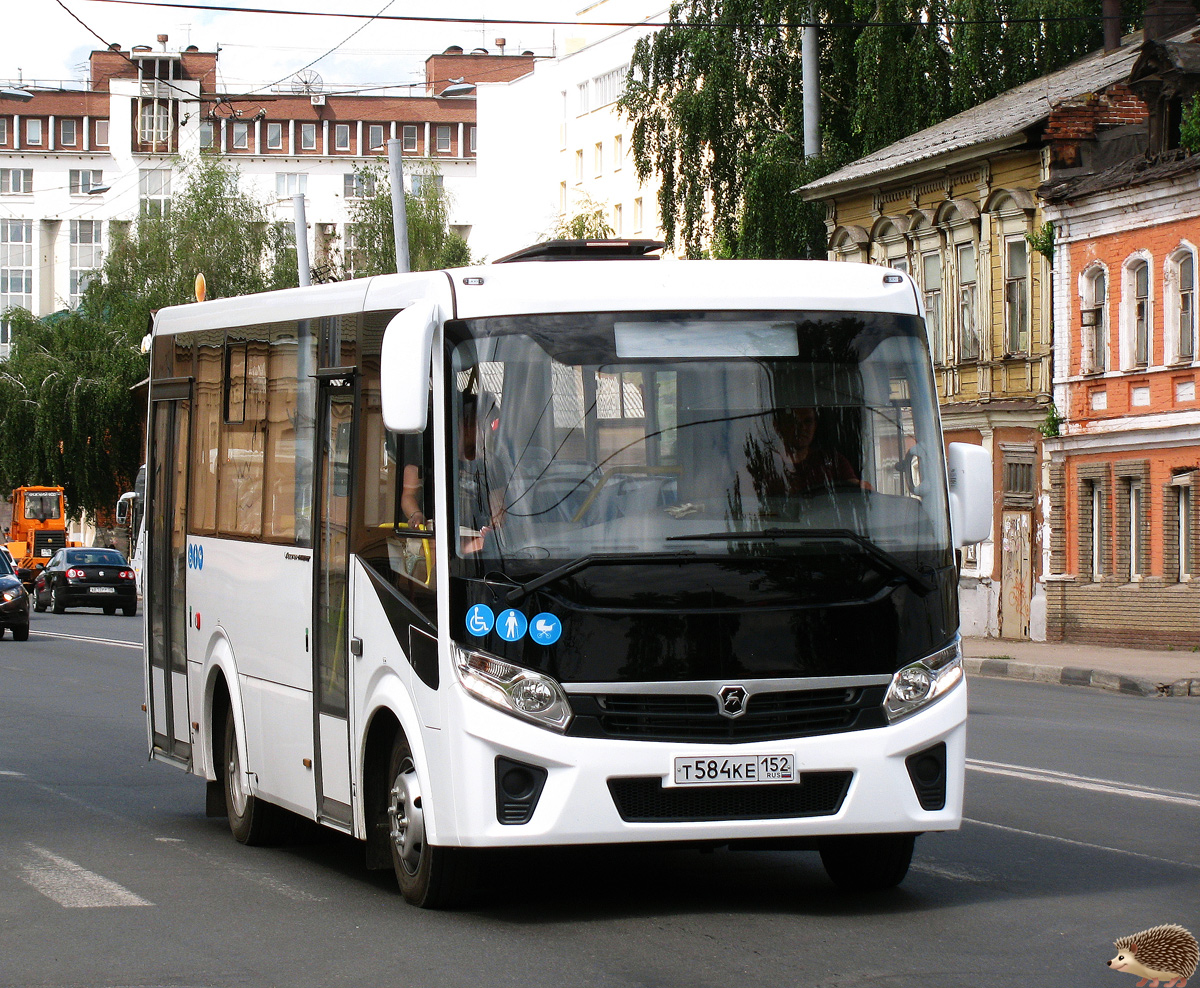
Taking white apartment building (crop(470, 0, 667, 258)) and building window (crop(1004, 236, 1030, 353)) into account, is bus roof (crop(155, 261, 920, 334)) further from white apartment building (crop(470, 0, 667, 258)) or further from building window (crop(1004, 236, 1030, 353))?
white apartment building (crop(470, 0, 667, 258))

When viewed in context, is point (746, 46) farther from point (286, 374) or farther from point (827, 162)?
point (286, 374)

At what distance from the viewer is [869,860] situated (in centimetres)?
898

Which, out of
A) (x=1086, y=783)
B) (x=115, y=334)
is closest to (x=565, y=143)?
(x=115, y=334)

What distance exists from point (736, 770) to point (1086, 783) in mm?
6042

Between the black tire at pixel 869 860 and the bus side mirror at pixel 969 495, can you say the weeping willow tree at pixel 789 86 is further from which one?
the black tire at pixel 869 860

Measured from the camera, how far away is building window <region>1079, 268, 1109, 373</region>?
124ft

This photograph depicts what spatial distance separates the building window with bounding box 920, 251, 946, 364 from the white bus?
112 feet

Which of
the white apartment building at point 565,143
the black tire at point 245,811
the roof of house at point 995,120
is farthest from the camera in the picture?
the white apartment building at point 565,143

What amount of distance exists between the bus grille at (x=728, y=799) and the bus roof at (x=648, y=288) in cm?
A: 185

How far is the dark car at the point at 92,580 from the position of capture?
53344 millimetres

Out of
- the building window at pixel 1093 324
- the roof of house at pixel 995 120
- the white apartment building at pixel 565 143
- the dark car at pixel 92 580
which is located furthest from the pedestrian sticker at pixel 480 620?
the white apartment building at pixel 565 143

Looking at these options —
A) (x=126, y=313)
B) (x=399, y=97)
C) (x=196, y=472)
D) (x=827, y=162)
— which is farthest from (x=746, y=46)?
(x=399, y=97)

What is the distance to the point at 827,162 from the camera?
4650 cm

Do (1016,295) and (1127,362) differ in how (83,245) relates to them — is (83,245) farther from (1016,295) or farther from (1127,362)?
(1127,362)
